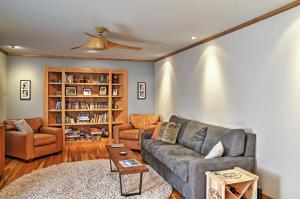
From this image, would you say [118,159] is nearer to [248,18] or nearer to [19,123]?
[248,18]

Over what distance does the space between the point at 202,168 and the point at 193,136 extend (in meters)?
1.25

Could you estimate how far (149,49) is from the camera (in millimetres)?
5266

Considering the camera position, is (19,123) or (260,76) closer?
(260,76)

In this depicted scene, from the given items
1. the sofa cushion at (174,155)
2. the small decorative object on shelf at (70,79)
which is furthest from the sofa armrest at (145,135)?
the small decorative object on shelf at (70,79)

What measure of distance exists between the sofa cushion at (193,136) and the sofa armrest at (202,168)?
888mm

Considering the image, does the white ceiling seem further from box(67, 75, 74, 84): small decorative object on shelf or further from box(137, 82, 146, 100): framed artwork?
box(137, 82, 146, 100): framed artwork

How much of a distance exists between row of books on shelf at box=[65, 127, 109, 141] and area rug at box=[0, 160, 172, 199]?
2.13m

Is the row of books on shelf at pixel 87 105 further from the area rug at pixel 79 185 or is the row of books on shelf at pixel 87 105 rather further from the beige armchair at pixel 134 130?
the area rug at pixel 79 185

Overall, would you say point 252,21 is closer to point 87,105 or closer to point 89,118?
point 87,105

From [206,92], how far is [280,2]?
2.03 m

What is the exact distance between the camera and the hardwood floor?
396 centimetres

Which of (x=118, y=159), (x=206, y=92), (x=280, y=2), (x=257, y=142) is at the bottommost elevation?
(x=118, y=159)

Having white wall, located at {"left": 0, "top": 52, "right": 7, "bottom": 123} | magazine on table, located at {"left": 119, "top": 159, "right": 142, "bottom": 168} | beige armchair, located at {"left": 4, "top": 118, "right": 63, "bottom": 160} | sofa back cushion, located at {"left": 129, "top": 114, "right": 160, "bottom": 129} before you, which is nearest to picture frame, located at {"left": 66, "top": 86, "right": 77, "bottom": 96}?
beige armchair, located at {"left": 4, "top": 118, "right": 63, "bottom": 160}

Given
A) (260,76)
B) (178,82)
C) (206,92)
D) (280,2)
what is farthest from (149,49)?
(280,2)
